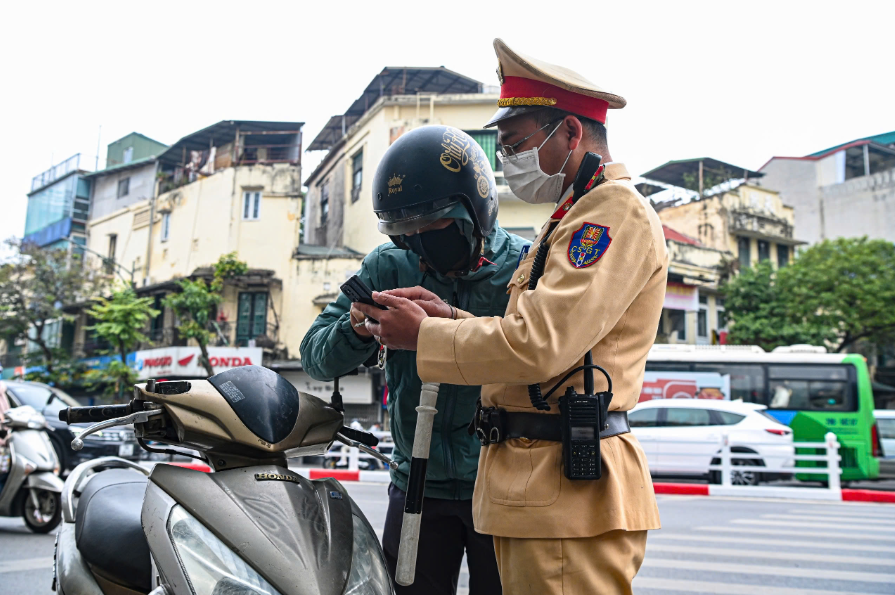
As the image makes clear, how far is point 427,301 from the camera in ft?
5.56

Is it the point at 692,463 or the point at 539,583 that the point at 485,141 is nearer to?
the point at 692,463

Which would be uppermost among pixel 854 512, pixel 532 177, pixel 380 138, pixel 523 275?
pixel 380 138

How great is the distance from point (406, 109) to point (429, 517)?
23.3m

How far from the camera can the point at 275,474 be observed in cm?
169

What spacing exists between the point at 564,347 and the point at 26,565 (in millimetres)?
4805

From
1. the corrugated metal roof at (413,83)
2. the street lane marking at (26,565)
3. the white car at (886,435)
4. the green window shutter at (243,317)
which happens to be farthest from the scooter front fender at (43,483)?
the corrugated metal roof at (413,83)

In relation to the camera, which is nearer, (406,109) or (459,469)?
(459,469)

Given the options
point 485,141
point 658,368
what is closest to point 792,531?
point 658,368

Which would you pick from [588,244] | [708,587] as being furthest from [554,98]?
[708,587]

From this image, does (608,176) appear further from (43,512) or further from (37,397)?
(37,397)

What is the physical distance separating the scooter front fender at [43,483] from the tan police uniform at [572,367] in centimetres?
546

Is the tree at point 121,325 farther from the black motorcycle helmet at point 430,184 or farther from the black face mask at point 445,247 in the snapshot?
the black face mask at point 445,247

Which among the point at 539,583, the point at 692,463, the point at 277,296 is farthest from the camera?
the point at 277,296

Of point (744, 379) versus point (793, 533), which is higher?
point (744, 379)
